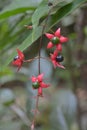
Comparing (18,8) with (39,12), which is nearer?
(39,12)

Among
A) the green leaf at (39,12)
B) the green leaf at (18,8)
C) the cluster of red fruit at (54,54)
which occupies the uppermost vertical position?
the green leaf at (39,12)

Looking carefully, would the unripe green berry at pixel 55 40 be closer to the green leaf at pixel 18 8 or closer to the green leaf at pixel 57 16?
the green leaf at pixel 57 16

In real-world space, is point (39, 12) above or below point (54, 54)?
above

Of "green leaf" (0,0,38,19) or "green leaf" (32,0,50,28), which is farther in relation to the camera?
"green leaf" (0,0,38,19)

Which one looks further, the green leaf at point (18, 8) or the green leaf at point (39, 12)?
the green leaf at point (18, 8)

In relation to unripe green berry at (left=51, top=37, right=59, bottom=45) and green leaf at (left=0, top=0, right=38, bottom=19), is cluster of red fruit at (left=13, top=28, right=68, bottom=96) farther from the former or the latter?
green leaf at (left=0, top=0, right=38, bottom=19)

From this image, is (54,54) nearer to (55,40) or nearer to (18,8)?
(55,40)

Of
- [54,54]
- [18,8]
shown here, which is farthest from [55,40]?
[18,8]

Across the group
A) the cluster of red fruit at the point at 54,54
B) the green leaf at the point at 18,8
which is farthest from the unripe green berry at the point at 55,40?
the green leaf at the point at 18,8

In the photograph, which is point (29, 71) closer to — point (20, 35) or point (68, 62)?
point (68, 62)

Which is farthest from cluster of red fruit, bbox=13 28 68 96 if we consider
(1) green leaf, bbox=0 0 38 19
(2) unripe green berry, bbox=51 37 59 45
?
(1) green leaf, bbox=0 0 38 19

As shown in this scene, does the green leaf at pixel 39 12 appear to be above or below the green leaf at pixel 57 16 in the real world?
above
